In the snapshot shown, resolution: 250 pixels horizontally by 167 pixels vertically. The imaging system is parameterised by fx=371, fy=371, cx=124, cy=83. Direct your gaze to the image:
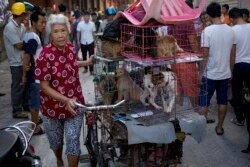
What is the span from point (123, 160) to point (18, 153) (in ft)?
4.64

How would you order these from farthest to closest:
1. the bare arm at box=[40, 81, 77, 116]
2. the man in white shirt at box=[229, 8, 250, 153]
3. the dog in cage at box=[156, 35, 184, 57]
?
the man in white shirt at box=[229, 8, 250, 153] → the dog in cage at box=[156, 35, 184, 57] → the bare arm at box=[40, 81, 77, 116]

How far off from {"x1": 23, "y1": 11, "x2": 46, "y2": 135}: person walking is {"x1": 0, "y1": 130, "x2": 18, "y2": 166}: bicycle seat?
2583mm

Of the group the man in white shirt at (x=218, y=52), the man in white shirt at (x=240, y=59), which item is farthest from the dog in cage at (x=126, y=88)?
the man in white shirt at (x=240, y=59)

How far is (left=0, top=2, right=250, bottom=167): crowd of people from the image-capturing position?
3.54 metres

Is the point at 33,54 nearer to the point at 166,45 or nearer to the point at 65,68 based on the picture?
the point at 65,68

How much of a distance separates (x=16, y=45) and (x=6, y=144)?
13.2ft

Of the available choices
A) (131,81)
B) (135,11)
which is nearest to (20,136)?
(131,81)

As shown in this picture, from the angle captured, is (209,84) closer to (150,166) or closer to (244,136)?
(244,136)

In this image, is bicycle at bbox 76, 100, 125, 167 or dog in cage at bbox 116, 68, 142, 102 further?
dog in cage at bbox 116, 68, 142, 102

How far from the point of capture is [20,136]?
2.97 m

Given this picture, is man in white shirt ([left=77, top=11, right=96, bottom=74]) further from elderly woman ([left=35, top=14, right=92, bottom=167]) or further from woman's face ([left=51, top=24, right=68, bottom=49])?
woman's face ([left=51, top=24, right=68, bottom=49])

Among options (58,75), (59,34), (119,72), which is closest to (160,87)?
(119,72)

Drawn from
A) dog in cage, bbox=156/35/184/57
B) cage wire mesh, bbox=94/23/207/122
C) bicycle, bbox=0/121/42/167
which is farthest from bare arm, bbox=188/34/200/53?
bicycle, bbox=0/121/42/167

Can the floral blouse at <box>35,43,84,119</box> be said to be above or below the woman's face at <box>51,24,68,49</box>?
below
